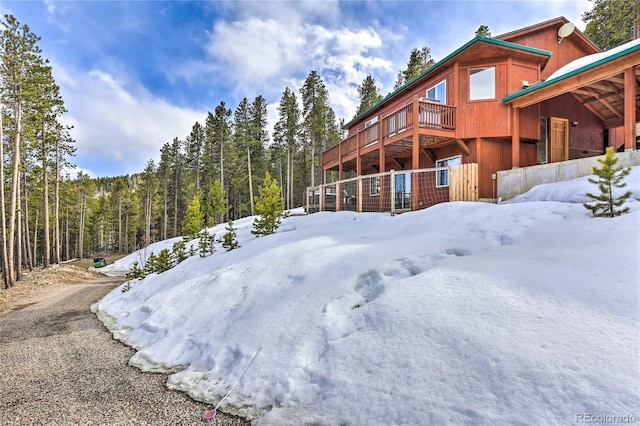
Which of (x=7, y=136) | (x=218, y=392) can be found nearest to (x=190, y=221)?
(x=7, y=136)

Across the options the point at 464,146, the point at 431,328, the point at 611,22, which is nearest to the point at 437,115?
the point at 464,146

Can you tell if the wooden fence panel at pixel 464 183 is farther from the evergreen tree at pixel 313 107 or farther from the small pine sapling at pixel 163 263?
the evergreen tree at pixel 313 107

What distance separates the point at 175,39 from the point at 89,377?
13180 millimetres

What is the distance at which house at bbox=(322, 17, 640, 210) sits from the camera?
1016 centimetres

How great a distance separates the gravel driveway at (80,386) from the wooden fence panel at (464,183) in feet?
26.7

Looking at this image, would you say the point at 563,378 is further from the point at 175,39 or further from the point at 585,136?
the point at 175,39

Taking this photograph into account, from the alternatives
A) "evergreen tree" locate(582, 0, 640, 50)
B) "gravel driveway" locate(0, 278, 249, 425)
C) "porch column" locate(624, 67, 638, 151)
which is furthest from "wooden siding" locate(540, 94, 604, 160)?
"gravel driveway" locate(0, 278, 249, 425)

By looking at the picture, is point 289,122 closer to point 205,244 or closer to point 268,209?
point 268,209

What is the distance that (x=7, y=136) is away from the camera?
17641 millimetres

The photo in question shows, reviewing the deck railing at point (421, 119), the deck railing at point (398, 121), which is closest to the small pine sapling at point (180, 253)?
the deck railing at point (421, 119)

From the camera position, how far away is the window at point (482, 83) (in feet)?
35.0

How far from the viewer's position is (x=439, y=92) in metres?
11.9

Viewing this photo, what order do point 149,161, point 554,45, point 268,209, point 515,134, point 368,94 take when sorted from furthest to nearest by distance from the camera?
1. point 149,161
2. point 368,94
3. point 554,45
4. point 515,134
5. point 268,209

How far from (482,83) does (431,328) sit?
36.4ft
